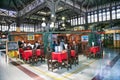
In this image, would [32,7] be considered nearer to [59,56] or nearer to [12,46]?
[12,46]

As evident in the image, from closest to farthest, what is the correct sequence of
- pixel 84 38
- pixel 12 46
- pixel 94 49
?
pixel 12 46, pixel 94 49, pixel 84 38

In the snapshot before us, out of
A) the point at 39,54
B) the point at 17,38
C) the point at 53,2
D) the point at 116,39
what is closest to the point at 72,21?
the point at 116,39

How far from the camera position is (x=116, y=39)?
18.1m

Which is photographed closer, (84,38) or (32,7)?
(84,38)

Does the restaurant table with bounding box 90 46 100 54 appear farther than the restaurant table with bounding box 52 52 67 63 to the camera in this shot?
Yes

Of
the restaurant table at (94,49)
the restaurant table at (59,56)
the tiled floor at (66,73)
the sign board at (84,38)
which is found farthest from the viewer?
the sign board at (84,38)

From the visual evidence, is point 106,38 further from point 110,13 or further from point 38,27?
point 38,27

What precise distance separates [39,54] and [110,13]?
13.2m

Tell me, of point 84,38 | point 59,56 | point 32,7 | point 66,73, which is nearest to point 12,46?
point 59,56

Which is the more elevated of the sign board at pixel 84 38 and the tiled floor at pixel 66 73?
the sign board at pixel 84 38

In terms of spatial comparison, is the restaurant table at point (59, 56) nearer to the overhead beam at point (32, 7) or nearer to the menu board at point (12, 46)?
the menu board at point (12, 46)

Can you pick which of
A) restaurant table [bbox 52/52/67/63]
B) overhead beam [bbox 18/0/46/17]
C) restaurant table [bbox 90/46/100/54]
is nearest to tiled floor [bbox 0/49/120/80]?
restaurant table [bbox 52/52/67/63]

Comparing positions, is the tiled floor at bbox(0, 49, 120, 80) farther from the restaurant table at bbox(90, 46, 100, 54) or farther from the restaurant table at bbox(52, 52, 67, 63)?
the restaurant table at bbox(90, 46, 100, 54)

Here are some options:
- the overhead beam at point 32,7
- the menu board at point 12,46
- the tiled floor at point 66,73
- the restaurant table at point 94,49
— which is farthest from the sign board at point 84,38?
the menu board at point 12,46
